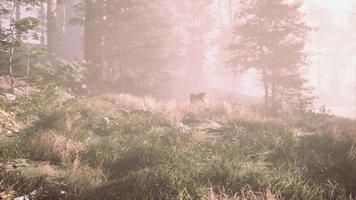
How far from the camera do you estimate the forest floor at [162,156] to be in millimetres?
7242

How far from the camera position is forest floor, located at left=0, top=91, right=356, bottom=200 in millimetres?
7242

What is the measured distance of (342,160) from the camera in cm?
909

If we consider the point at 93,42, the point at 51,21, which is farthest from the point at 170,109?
the point at 51,21

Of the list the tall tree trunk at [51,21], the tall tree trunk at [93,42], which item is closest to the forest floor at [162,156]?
the tall tree trunk at [93,42]

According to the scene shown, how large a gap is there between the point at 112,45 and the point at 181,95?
1783 centimetres

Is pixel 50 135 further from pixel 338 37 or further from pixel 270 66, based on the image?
pixel 338 37

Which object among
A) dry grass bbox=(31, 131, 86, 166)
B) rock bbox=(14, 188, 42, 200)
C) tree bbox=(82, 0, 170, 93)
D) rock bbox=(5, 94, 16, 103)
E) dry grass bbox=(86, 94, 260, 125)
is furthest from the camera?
tree bbox=(82, 0, 170, 93)

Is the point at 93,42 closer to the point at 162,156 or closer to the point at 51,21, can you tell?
the point at 51,21

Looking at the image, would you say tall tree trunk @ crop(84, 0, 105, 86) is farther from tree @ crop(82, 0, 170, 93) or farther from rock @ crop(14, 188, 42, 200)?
rock @ crop(14, 188, 42, 200)

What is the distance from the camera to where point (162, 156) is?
30.8 ft

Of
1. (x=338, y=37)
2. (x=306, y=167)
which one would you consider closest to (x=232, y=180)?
(x=306, y=167)

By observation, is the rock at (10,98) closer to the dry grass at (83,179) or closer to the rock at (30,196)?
the dry grass at (83,179)

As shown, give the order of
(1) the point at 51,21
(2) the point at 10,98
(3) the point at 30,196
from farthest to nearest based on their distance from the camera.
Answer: (1) the point at 51,21 → (2) the point at 10,98 → (3) the point at 30,196

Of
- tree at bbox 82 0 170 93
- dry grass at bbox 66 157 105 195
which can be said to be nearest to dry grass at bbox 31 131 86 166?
dry grass at bbox 66 157 105 195
